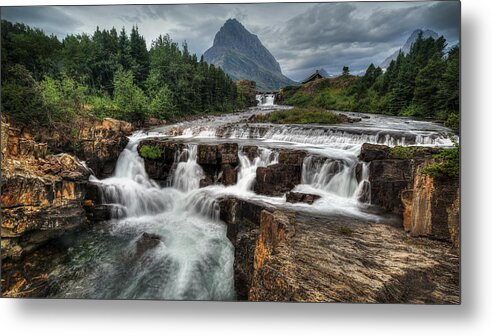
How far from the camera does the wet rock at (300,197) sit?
3562mm

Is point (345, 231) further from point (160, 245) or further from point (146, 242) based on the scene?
point (146, 242)

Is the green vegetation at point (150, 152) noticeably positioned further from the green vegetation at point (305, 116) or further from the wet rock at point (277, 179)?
the green vegetation at point (305, 116)

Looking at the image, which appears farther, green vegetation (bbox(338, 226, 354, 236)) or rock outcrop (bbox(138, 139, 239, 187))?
rock outcrop (bbox(138, 139, 239, 187))

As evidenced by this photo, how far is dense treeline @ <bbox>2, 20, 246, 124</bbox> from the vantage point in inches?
120

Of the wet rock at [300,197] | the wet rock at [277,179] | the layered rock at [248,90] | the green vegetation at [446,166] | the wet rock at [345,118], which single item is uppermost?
the layered rock at [248,90]

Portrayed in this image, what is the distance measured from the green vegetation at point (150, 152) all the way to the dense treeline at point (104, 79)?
Result: 114cm

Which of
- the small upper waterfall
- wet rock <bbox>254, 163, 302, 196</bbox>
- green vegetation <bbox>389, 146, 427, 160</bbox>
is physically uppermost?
the small upper waterfall

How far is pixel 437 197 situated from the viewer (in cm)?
247

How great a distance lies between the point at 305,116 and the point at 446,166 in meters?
3.79

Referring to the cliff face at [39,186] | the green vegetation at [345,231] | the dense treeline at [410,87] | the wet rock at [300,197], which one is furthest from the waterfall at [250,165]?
the cliff face at [39,186]

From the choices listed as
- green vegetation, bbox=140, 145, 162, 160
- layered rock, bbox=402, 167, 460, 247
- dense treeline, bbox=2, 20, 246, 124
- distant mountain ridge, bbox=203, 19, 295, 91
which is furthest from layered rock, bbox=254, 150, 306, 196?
green vegetation, bbox=140, 145, 162, 160

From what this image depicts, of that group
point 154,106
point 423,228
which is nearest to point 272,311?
point 423,228

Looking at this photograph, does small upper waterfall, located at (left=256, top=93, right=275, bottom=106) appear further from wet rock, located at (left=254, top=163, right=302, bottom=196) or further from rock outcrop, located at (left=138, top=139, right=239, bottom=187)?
wet rock, located at (left=254, top=163, right=302, bottom=196)

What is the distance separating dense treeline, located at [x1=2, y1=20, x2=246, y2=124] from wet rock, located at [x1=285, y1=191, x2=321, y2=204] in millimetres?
2465
